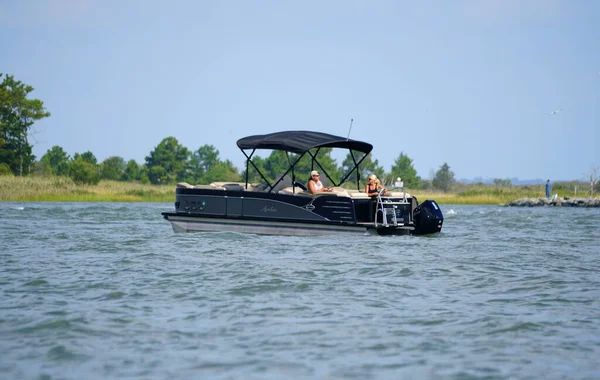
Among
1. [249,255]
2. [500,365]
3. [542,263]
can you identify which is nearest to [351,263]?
[249,255]

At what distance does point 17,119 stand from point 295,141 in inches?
2400

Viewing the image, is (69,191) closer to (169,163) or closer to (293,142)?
(293,142)

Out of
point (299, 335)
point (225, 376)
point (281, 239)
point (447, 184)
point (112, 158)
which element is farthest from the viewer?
point (112, 158)

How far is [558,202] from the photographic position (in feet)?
192

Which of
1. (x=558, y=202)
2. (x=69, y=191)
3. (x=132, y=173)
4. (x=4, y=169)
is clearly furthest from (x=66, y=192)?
(x=132, y=173)

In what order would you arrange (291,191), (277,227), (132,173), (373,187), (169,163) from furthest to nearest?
(132,173) < (169,163) < (291,191) < (373,187) < (277,227)

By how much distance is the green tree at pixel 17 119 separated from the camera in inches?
2899

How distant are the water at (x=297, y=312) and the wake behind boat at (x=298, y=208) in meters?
1.49

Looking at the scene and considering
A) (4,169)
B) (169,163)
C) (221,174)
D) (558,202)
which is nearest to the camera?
(558,202)

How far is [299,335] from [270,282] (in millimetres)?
3800

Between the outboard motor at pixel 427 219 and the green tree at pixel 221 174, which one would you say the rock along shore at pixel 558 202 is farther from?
the green tree at pixel 221 174

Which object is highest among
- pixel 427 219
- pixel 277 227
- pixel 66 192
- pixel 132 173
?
pixel 132 173

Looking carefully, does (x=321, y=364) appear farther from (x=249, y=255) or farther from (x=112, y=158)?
(x=112, y=158)

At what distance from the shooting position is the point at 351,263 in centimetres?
1473
